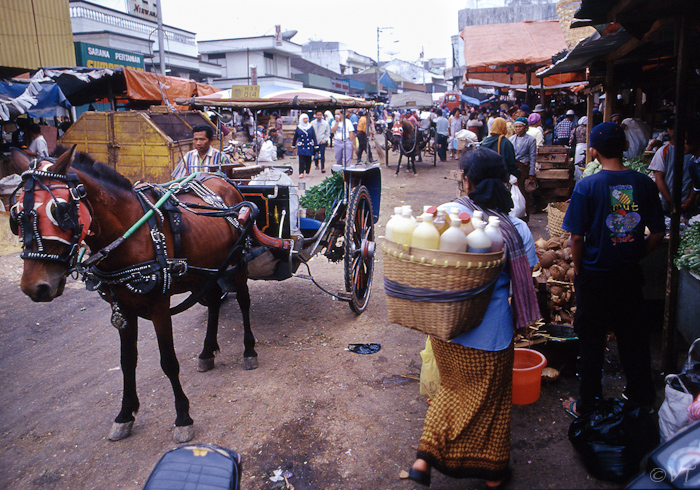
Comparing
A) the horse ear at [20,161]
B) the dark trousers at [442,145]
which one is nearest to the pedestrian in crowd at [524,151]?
the horse ear at [20,161]

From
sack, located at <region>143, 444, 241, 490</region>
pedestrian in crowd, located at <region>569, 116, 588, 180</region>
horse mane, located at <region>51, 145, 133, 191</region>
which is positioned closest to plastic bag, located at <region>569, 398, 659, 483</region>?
sack, located at <region>143, 444, 241, 490</region>

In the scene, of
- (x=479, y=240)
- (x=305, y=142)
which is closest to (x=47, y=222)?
(x=479, y=240)

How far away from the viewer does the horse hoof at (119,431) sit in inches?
142

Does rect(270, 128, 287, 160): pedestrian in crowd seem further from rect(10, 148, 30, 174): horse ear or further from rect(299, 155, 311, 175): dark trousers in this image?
rect(10, 148, 30, 174): horse ear

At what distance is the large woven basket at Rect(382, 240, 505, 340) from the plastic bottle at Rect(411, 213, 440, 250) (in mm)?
47

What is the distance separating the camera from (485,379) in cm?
273

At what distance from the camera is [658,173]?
5.04m

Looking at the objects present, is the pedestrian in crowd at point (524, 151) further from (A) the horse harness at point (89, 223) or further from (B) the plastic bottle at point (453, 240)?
(B) the plastic bottle at point (453, 240)

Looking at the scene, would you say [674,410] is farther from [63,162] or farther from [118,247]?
[63,162]

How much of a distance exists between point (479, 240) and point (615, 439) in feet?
5.16

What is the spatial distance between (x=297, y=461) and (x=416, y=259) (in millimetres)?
1743

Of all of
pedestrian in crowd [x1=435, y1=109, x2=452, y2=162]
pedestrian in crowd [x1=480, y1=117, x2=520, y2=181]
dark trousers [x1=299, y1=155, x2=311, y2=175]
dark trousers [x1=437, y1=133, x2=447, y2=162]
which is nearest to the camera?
pedestrian in crowd [x1=480, y1=117, x2=520, y2=181]

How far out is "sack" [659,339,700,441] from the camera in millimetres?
2816

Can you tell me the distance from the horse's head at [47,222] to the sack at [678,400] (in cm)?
358
